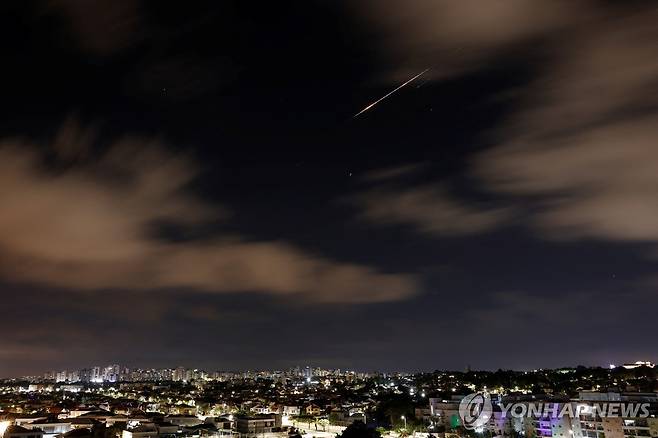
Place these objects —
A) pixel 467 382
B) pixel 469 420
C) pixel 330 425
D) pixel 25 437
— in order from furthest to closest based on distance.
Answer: pixel 467 382 → pixel 330 425 → pixel 469 420 → pixel 25 437

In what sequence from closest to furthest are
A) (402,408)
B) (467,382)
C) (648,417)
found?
(648,417) < (402,408) < (467,382)

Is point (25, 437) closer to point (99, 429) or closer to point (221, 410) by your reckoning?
point (99, 429)

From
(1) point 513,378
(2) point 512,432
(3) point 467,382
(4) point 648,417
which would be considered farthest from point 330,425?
(3) point 467,382

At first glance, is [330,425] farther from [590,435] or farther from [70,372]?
[70,372]

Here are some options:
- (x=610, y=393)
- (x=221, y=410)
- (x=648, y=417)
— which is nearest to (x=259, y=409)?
(x=221, y=410)

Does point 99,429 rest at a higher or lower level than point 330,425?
higher

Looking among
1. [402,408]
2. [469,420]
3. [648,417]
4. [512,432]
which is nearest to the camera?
[648,417]

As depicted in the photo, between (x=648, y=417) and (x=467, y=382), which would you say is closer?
(x=648, y=417)

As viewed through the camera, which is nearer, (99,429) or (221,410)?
(99,429)

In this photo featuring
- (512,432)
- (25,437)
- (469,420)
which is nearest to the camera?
(25,437)
